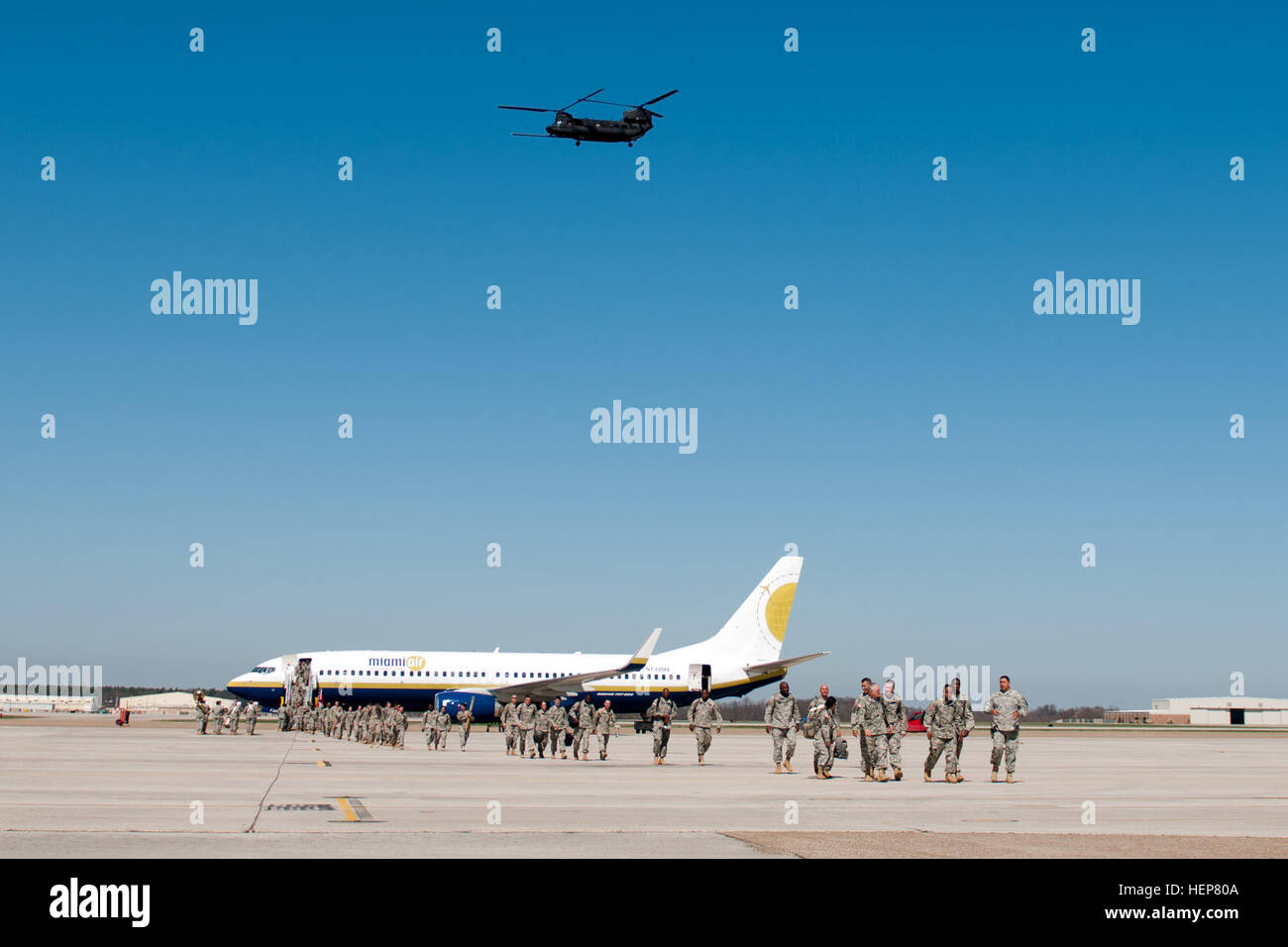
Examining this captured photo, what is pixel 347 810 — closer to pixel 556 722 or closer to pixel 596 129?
pixel 556 722

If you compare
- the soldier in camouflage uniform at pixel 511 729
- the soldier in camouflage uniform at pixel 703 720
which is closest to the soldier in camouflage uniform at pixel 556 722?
the soldier in camouflage uniform at pixel 511 729

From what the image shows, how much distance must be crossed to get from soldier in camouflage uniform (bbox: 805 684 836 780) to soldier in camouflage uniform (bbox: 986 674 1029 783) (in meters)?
2.98

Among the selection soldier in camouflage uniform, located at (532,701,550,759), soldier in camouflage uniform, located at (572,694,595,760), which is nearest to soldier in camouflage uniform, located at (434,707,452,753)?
soldier in camouflage uniform, located at (532,701,550,759)

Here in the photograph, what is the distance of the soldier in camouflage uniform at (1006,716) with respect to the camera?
79.4ft

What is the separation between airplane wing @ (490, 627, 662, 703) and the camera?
61.4 meters

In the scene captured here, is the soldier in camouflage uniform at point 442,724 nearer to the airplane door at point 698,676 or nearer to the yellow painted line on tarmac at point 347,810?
the yellow painted line on tarmac at point 347,810

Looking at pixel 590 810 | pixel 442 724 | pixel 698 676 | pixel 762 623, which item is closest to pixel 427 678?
pixel 698 676

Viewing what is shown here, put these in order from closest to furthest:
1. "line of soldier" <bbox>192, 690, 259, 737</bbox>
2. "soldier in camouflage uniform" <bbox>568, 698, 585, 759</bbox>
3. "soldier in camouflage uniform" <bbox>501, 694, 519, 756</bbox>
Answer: "soldier in camouflage uniform" <bbox>568, 698, 585, 759</bbox>
"soldier in camouflage uniform" <bbox>501, 694, 519, 756</bbox>
"line of soldier" <bbox>192, 690, 259, 737</bbox>

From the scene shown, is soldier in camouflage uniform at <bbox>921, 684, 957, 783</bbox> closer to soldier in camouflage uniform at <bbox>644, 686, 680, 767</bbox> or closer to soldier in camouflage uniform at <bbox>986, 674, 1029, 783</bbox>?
soldier in camouflage uniform at <bbox>986, 674, 1029, 783</bbox>

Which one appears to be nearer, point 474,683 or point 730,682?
point 474,683
